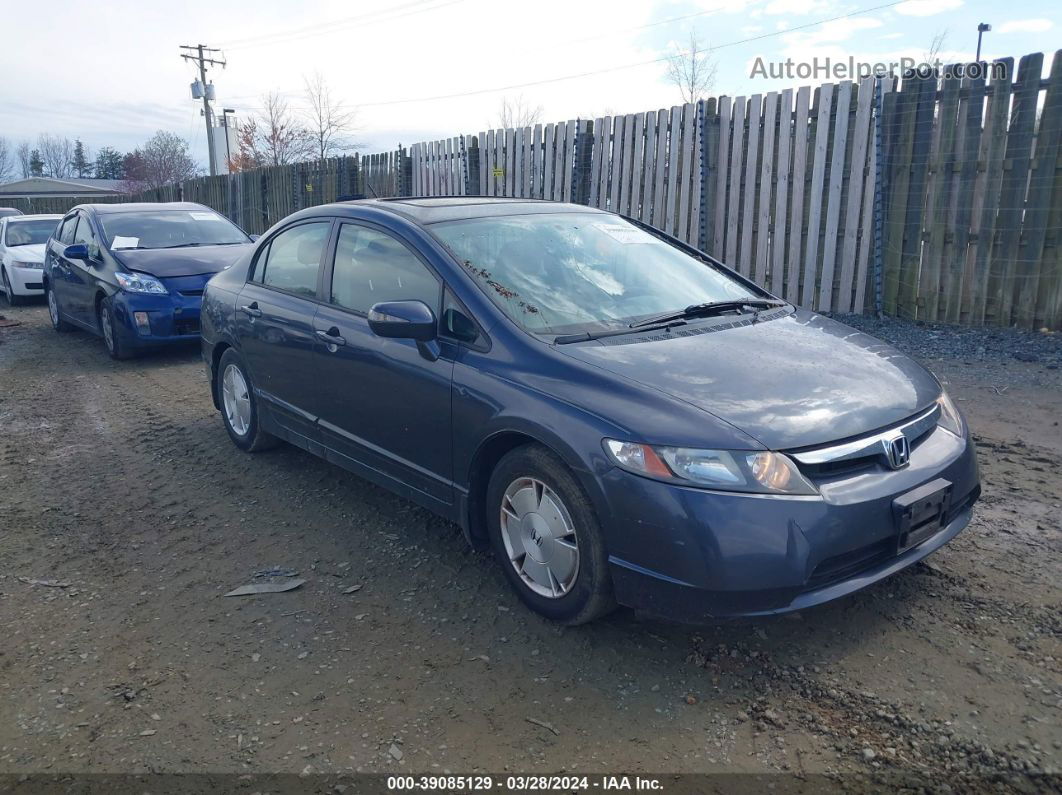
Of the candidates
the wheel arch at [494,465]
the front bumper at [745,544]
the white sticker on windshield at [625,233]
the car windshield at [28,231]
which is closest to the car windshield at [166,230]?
the white sticker on windshield at [625,233]

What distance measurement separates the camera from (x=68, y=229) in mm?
10938

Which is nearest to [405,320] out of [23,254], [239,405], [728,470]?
[728,470]

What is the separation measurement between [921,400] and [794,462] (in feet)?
2.93

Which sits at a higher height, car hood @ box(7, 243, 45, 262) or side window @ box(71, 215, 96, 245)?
side window @ box(71, 215, 96, 245)

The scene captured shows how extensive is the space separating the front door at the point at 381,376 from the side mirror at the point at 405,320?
139 mm

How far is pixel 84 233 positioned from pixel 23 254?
5.82 m

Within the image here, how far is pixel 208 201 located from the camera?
25.2m

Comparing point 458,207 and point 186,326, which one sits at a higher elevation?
point 458,207

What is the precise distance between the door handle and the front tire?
1336mm

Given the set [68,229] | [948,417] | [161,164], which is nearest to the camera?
[948,417]

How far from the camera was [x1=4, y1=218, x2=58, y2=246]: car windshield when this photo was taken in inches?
607

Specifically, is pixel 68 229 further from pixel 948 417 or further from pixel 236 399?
pixel 948 417

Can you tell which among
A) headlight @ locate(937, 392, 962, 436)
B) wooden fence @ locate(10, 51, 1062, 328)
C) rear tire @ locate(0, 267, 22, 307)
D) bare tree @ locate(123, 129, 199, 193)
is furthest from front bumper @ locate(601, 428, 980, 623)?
bare tree @ locate(123, 129, 199, 193)

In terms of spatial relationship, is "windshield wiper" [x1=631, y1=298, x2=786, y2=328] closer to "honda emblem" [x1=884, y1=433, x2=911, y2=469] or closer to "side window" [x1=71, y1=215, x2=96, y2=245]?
"honda emblem" [x1=884, y1=433, x2=911, y2=469]
